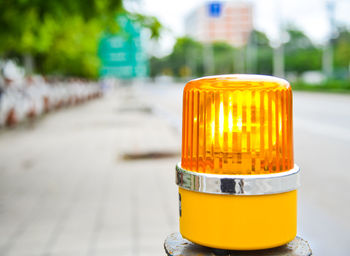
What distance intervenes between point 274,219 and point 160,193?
409 centimetres

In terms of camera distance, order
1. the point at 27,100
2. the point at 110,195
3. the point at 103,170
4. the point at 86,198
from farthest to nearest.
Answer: the point at 27,100 < the point at 103,170 < the point at 110,195 < the point at 86,198

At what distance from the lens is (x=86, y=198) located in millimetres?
5242

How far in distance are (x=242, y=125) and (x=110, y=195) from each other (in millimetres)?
4190

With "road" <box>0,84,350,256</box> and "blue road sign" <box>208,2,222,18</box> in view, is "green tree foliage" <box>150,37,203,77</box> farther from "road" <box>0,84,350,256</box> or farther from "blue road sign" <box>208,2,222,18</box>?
"road" <box>0,84,350,256</box>

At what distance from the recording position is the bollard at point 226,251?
56.3 inches

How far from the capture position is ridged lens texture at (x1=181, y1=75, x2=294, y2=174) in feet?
4.44

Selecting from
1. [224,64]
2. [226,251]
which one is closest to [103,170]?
[226,251]

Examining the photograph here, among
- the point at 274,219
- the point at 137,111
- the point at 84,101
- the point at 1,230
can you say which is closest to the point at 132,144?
the point at 1,230

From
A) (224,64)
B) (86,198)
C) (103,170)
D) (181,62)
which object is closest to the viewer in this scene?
(86,198)

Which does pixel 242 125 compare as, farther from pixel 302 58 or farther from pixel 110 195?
pixel 302 58

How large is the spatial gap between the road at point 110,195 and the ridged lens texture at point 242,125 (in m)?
2.30

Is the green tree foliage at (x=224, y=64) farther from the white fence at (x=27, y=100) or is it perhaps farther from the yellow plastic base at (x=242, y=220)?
the yellow plastic base at (x=242, y=220)

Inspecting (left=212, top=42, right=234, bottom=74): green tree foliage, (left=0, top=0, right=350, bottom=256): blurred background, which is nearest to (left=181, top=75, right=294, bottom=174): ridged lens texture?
(left=0, top=0, right=350, bottom=256): blurred background

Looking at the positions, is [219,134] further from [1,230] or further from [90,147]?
[90,147]
